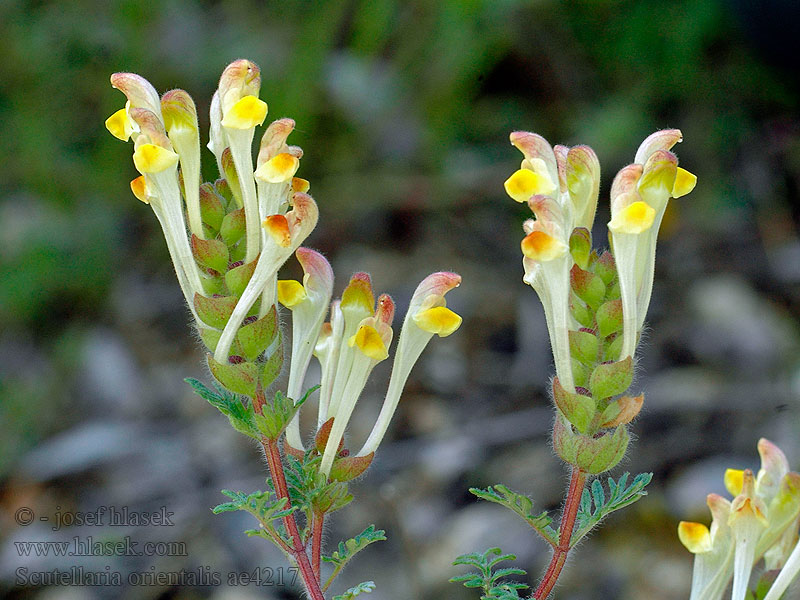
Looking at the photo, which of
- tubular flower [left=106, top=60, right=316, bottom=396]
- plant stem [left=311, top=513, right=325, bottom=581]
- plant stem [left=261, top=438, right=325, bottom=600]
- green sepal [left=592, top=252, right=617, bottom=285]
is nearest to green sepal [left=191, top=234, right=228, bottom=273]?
tubular flower [left=106, top=60, right=316, bottom=396]

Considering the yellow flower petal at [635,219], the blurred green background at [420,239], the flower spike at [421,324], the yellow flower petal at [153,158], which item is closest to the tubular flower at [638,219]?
the yellow flower petal at [635,219]

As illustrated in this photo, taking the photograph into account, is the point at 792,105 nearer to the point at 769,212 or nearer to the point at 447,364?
the point at 769,212

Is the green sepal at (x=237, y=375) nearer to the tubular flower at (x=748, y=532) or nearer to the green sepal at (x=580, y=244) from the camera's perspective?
the green sepal at (x=580, y=244)

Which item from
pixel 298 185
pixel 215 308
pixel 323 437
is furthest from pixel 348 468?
pixel 298 185

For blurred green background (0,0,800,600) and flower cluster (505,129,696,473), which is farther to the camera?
blurred green background (0,0,800,600)

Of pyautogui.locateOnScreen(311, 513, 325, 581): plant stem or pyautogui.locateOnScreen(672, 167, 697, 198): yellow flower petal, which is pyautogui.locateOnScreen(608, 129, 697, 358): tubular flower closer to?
pyautogui.locateOnScreen(672, 167, 697, 198): yellow flower petal

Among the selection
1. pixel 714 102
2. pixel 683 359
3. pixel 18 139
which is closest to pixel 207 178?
pixel 18 139
